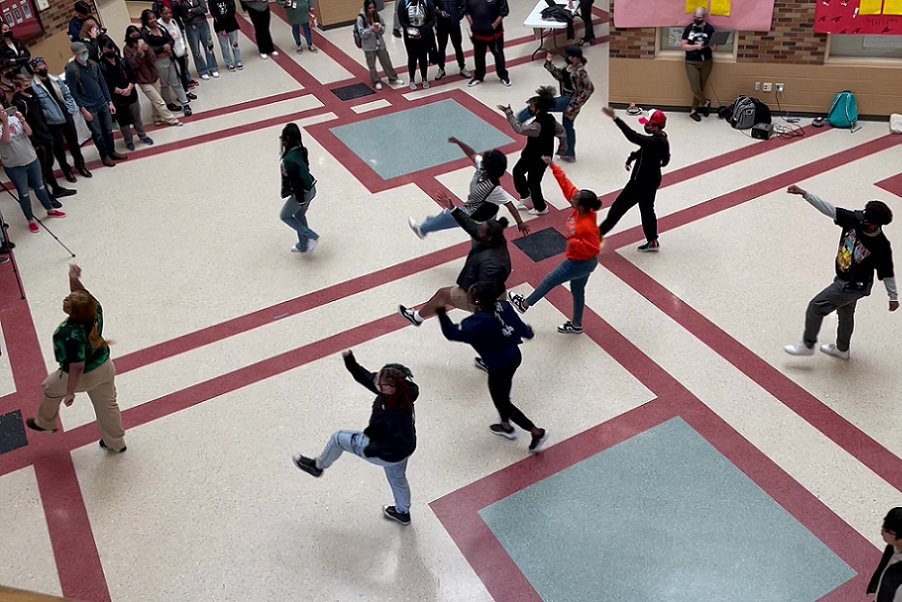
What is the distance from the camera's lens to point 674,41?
10539 mm

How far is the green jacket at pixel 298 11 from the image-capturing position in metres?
12.9

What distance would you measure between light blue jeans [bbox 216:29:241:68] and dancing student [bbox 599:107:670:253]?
24.1 ft

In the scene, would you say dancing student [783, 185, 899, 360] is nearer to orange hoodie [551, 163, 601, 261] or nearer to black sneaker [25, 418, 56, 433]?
orange hoodie [551, 163, 601, 261]

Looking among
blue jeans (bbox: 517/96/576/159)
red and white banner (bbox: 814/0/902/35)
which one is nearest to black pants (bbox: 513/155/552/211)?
blue jeans (bbox: 517/96/576/159)

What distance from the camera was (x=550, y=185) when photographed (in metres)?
9.34

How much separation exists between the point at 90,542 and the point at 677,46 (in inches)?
341

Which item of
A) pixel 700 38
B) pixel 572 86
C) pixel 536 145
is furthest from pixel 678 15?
pixel 536 145

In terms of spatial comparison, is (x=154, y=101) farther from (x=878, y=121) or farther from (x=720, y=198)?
(x=878, y=121)

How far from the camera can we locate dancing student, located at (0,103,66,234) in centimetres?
845

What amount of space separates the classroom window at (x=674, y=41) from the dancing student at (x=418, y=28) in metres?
3.19

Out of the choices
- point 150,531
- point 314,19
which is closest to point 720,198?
point 150,531

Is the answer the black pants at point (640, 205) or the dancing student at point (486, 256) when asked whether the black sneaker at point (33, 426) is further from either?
the black pants at point (640, 205)

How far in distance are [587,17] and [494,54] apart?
2.02 meters

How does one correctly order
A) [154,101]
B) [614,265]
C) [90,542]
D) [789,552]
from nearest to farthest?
[789,552] → [90,542] → [614,265] → [154,101]
